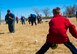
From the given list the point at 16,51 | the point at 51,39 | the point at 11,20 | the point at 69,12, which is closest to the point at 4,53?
the point at 16,51

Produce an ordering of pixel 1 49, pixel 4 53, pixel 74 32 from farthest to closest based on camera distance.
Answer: pixel 1 49
pixel 4 53
pixel 74 32

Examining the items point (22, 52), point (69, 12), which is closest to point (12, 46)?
point (22, 52)

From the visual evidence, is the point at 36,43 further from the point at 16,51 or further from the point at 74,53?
the point at 74,53

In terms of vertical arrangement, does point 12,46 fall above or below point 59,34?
below

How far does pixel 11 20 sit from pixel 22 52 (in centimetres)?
915

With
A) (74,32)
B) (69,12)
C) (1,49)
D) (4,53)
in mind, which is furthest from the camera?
(69,12)

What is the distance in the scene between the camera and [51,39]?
9.14m

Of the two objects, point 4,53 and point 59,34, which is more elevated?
point 59,34

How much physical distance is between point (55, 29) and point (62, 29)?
200 millimetres

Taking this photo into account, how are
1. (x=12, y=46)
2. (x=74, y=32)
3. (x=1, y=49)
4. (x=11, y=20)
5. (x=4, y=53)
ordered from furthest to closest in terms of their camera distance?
1. (x=11, y=20)
2. (x=12, y=46)
3. (x=1, y=49)
4. (x=4, y=53)
5. (x=74, y=32)

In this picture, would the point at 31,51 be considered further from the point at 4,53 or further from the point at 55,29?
the point at 55,29

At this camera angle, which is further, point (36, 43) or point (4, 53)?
point (36, 43)

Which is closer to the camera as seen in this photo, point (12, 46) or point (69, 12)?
point (12, 46)

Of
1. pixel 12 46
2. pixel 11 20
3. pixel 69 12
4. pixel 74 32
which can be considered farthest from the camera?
pixel 69 12
